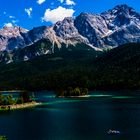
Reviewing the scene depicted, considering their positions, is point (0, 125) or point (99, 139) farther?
point (0, 125)

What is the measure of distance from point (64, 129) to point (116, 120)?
36489 millimetres

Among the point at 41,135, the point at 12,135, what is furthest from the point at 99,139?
the point at 12,135

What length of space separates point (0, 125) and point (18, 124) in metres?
9.61

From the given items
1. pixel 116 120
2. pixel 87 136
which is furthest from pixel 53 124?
pixel 87 136

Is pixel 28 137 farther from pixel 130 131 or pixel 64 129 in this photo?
pixel 130 131

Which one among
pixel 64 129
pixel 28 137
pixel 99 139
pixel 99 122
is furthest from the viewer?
pixel 99 122

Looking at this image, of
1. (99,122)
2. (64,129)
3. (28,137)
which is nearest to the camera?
(28,137)

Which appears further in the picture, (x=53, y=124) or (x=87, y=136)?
(x=53, y=124)

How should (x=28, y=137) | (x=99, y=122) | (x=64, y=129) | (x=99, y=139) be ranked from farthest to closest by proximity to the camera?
(x=99, y=122), (x=64, y=129), (x=28, y=137), (x=99, y=139)

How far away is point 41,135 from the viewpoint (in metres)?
161

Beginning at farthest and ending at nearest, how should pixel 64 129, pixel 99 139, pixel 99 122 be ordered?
1. pixel 99 122
2. pixel 64 129
3. pixel 99 139

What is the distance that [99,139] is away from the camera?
143m

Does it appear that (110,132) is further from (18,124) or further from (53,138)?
(18,124)

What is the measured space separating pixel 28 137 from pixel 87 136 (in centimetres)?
2472
